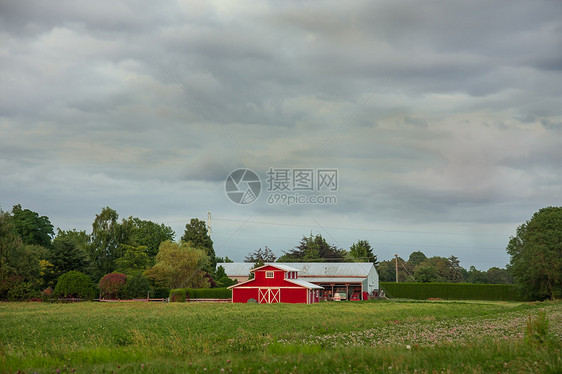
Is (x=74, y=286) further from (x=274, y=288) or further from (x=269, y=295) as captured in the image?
(x=274, y=288)

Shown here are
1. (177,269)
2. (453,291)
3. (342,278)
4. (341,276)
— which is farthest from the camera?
(341,276)

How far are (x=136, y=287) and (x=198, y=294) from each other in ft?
26.2

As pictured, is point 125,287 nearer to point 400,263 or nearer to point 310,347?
point 310,347

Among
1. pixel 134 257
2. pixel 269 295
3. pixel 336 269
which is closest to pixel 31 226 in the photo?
pixel 134 257

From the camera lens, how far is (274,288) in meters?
A: 63.5

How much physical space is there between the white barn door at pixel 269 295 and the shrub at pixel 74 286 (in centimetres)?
2012

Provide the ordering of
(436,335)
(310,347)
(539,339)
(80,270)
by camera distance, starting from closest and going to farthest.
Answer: (539,339)
(310,347)
(436,335)
(80,270)

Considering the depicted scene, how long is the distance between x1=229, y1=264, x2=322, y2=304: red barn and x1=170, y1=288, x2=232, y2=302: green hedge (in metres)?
4.43

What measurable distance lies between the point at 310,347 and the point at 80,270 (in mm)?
60736

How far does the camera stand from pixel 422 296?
77.6 m

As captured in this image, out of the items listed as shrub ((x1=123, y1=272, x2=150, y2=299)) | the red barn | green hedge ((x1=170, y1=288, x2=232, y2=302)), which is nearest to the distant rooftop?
green hedge ((x1=170, y1=288, x2=232, y2=302))

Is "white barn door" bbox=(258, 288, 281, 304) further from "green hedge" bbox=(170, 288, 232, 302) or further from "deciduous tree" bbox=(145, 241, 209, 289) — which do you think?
"deciduous tree" bbox=(145, 241, 209, 289)

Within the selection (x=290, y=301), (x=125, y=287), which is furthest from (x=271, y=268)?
(x=125, y=287)

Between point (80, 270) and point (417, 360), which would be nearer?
point (417, 360)
